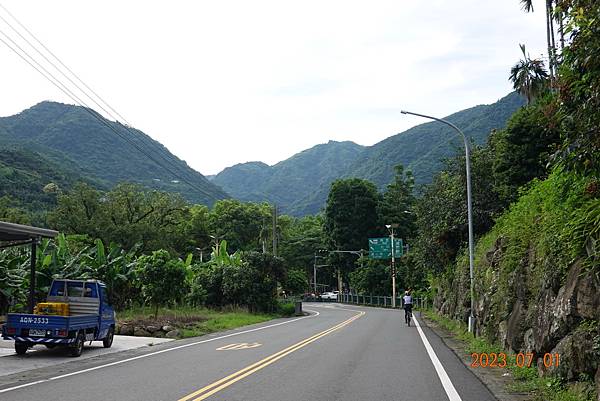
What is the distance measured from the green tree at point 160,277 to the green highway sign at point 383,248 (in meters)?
37.7

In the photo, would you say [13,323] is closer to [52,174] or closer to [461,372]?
[461,372]

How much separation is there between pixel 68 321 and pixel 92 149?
446ft

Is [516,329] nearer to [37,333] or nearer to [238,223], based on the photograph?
[37,333]

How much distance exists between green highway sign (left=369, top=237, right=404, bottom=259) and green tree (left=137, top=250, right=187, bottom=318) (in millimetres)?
37655

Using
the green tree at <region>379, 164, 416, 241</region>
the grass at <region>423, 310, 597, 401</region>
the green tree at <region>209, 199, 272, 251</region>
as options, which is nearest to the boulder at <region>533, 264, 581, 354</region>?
the grass at <region>423, 310, 597, 401</region>

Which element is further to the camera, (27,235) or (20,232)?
(27,235)

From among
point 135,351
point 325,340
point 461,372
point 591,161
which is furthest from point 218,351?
point 591,161

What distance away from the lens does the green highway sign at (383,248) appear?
63312 millimetres

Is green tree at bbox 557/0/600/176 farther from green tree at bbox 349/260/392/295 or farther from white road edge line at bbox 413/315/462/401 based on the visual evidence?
green tree at bbox 349/260/392/295

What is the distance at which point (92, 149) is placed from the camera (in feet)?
470

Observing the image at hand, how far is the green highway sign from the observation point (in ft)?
208

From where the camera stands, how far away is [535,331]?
11.0 meters

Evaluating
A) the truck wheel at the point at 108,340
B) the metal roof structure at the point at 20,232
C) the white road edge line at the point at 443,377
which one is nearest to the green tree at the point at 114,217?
the metal roof structure at the point at 20,232
